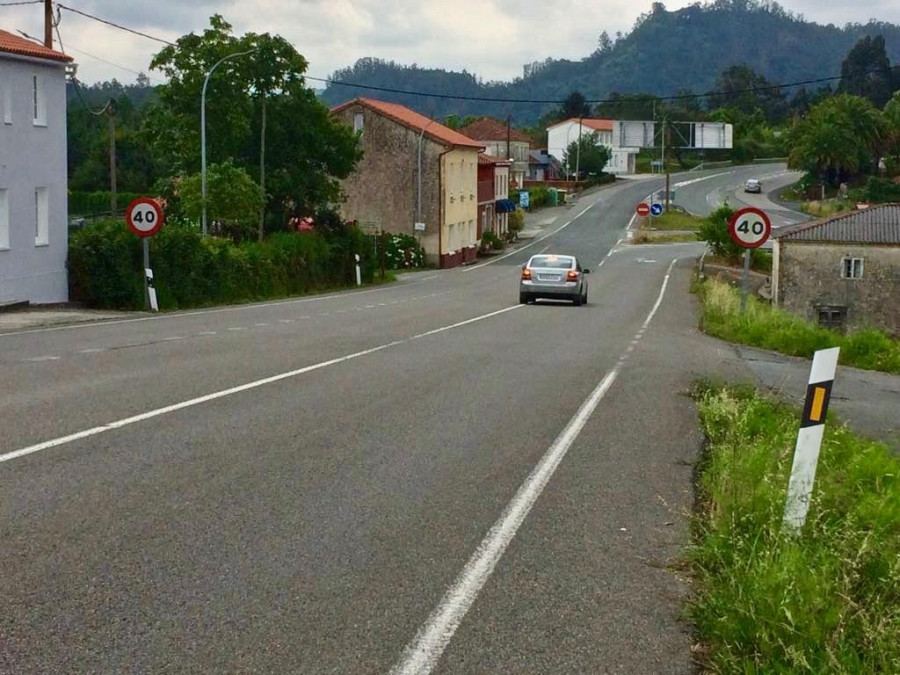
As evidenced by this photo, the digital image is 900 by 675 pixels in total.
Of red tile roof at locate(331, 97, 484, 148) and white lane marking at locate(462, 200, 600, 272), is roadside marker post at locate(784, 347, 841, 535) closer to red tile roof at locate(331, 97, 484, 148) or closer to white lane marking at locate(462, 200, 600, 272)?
white lane marking at locate(462, 200, 600, 272)

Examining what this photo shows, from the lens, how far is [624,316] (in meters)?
33.2

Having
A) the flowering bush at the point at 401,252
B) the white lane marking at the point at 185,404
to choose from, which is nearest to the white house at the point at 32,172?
the white lane marking at the point at 185,404

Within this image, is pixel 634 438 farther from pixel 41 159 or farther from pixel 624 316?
pixel 41 159

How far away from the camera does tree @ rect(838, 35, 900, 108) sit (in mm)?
186750

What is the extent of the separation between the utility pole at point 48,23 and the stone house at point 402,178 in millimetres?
34011

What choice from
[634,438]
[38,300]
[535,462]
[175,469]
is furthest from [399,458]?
[38,300]

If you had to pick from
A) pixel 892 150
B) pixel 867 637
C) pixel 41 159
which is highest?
pixel 892 150

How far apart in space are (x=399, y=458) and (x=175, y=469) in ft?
5.69

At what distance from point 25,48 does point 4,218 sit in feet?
13.4

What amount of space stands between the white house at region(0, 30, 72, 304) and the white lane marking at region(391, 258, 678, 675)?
22.6 meters

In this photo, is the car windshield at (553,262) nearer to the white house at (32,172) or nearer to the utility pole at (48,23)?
the white house at (32,172)

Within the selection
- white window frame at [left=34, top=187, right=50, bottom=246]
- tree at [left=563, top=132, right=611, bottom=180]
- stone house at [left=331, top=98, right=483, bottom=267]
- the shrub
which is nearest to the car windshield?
white window frame at [left=34, top=187, right=50, bottom=246]

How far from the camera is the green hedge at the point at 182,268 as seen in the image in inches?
1220

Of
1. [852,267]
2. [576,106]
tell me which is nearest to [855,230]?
[852,267]
